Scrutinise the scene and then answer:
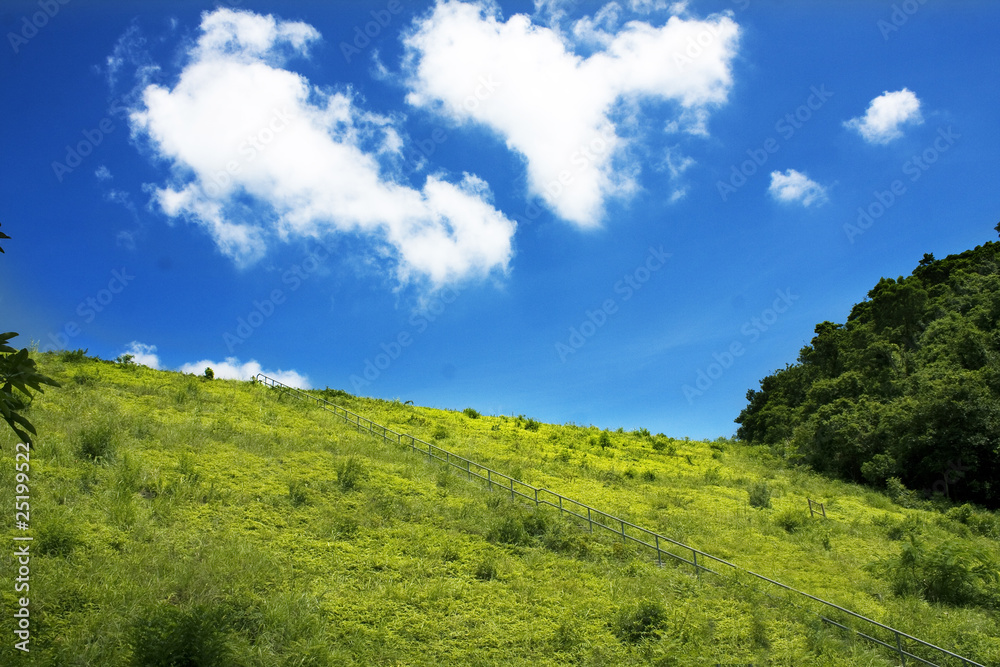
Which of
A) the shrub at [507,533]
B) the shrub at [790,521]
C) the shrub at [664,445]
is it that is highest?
the shrub at [664,445]

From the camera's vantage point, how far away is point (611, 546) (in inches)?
829

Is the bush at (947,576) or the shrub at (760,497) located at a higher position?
the shrub at (760,497)

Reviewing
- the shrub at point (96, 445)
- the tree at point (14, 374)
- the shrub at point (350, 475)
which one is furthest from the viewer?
the shrub at point (350, 475)

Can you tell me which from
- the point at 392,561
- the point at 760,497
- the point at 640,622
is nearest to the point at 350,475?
the point at 392,561

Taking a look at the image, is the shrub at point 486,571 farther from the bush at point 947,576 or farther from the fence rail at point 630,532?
the bush at point 947,576

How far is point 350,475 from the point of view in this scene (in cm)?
2355

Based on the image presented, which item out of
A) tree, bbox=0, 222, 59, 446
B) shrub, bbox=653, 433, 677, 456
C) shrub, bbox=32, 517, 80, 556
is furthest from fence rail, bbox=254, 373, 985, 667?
shrub, bbox=653, 433, 677, 456

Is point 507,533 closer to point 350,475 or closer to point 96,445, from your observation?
point 350,475

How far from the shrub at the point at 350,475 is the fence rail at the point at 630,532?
5.03 meters

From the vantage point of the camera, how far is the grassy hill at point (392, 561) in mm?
13617

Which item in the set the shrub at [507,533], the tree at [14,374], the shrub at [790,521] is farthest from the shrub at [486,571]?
the tree at [14,374]

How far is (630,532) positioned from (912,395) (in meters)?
29.6

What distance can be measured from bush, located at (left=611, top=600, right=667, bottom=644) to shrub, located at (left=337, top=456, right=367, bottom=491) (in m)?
11.4

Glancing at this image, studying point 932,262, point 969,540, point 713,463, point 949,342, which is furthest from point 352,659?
point 932,262
